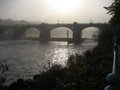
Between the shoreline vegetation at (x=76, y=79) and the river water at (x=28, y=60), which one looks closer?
the shoreline vegetation at (x=76, y=79)

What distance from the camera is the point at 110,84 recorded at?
2631 mm

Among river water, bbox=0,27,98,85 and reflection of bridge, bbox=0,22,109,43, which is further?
reflection of bridge, bbox=0,22,109,43

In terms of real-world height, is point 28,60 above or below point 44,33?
below

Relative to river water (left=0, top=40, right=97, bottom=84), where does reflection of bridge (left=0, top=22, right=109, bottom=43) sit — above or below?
above

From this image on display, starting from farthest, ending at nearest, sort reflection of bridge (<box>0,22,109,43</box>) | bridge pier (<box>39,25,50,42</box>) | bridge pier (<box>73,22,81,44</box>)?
bridge pier (<box>39,25,50,42</box>)
reflection of bridge (<box>0,22,109,43</box>)
bridge pier (<box>73,22,81,44</box>)

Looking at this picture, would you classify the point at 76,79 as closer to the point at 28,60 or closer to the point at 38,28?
the point at 28,60

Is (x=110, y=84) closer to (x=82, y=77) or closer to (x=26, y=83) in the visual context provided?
(x=82, y=77)

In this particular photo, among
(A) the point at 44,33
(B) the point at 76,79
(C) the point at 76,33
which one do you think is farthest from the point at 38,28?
(B) the point at 76,79

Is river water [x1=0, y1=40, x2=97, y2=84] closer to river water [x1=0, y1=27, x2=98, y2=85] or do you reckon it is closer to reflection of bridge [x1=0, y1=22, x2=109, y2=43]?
river water [x1=0, y1=27, x2=98, y2=85]

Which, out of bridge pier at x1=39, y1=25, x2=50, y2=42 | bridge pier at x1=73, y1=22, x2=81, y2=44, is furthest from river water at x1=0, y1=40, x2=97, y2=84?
bridge pier at x1=39, y1=25, x2=50, y2=42

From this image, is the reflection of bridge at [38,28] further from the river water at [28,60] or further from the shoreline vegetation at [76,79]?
the shoreline vegetation at [76,79]

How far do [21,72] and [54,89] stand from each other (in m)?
14.6

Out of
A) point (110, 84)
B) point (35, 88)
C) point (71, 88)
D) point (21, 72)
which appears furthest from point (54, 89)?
point (21, 72)

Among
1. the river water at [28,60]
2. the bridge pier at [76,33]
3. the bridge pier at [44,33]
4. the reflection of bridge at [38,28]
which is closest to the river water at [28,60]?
the river water at [28,60]
